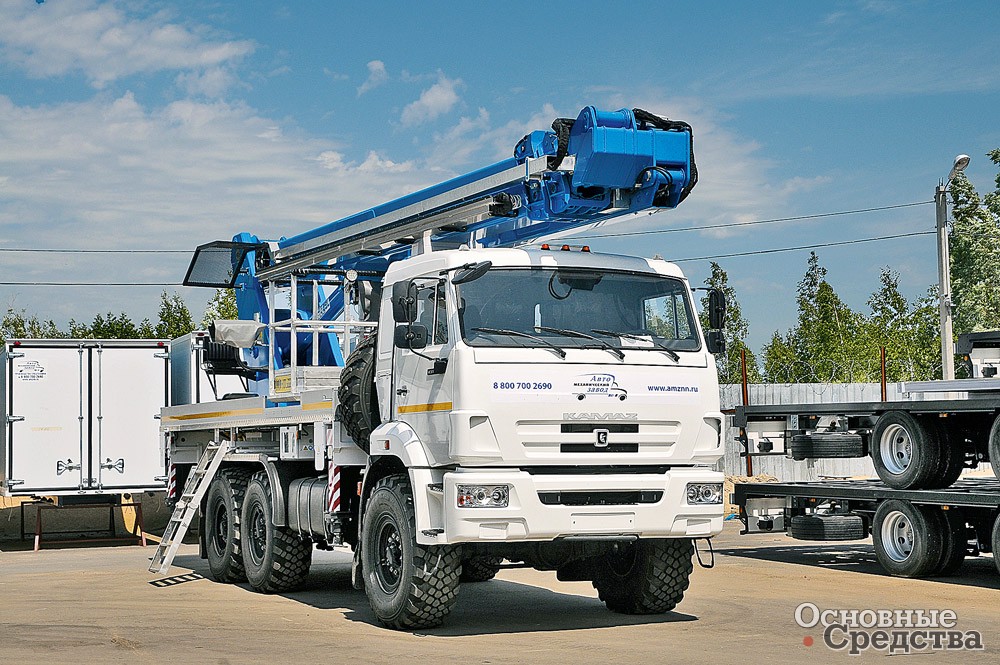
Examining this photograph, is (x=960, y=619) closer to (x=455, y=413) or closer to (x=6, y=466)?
(x=455, y=413)

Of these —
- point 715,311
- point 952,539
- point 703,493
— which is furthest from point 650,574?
point 952,539

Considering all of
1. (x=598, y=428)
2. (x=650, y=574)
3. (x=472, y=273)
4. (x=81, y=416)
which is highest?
(x=472, y=273)

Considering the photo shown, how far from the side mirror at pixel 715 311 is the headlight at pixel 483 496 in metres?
2.37

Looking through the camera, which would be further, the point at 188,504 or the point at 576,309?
the point at 188,504

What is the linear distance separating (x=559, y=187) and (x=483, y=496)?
283cm

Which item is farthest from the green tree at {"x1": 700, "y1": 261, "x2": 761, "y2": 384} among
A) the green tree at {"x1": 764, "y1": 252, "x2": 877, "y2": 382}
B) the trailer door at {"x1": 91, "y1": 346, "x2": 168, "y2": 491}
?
the trailer door at {"x1": 91, "y1": 346, "x2": 168, "y2": 491}

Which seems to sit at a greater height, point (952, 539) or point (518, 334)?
point (518, 334)

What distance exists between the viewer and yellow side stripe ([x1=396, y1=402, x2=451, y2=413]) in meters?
9.80

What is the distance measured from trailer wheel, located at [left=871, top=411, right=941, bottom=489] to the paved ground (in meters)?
1.11

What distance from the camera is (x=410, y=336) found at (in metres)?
10.1

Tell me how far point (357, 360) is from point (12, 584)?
568cm

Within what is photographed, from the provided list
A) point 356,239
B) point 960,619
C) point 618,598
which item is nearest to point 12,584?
point 356,239

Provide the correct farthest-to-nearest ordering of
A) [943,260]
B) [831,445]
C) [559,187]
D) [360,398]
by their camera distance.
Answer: [943,260] → [831,445] → [360,398] → [559,187]

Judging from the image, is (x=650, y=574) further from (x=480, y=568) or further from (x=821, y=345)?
(x=821, y=345)
